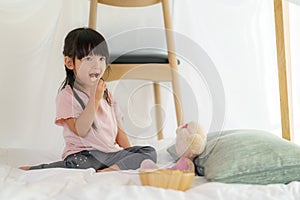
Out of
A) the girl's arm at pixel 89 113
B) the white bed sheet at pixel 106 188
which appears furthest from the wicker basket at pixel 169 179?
the girl's arm at pixel 89 113

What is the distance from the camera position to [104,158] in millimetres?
1007

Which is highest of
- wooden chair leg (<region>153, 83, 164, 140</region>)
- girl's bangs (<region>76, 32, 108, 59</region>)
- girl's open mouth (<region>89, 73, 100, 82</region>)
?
girl's bangs (<region>76, 32, 108, 59</region>)

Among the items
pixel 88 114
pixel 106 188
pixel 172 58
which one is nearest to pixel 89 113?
pixel 88 114

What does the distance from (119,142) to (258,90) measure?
679 mm

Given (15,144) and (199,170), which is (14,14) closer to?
(15,144)

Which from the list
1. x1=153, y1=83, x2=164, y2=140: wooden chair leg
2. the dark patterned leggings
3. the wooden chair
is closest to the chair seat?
the wooden chair

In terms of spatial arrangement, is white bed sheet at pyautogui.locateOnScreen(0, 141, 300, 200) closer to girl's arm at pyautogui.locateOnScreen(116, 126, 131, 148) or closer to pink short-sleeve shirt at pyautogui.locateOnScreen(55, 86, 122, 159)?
pink short-sleeve shirt at pyautogui.locateOnScreen(55, 86, 122, 159)

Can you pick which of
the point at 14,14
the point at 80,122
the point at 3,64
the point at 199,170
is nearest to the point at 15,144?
the point at 3,64

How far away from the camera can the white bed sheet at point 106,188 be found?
676 millimetres

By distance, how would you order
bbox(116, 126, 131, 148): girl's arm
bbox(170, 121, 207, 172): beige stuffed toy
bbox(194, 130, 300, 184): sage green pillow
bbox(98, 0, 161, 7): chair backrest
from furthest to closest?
1. bbox(98, 0, 161, 7): chair backrest
2. bbox(116, 126, 131, 148): girl's arm
3. bbox(170, 121, 207, 172): beige stuffed toy
4. bbox(194, 130, 300, 184): sage green pillow

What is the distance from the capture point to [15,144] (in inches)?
57.9

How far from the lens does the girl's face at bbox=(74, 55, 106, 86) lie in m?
1.06

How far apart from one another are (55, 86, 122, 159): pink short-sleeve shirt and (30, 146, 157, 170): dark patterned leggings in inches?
1.3

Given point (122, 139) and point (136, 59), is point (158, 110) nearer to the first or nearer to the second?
point (136, 59)
